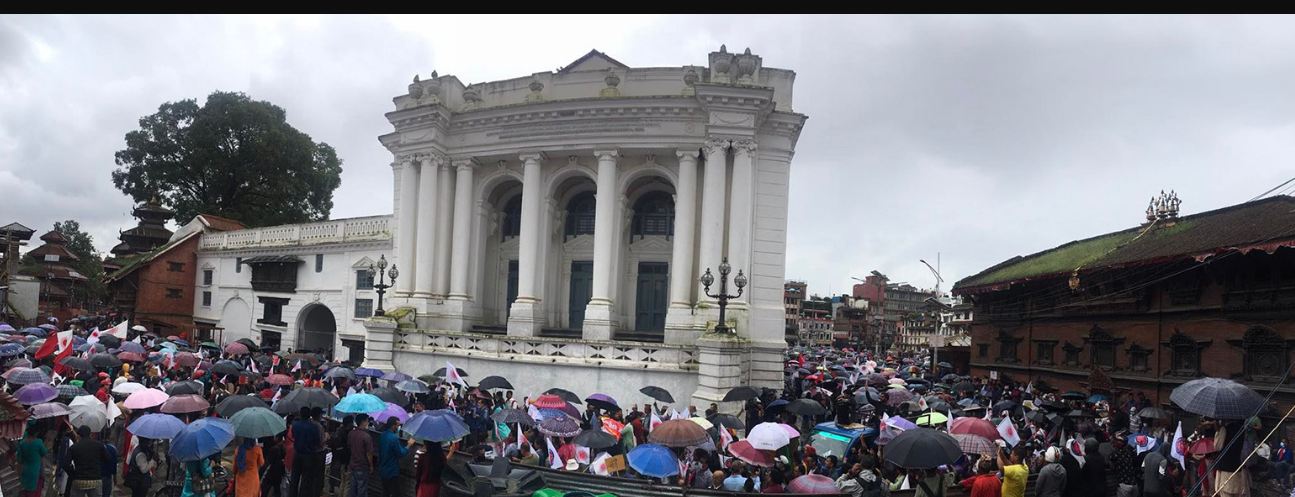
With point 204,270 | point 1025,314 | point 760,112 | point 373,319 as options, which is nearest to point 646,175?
point 760,112

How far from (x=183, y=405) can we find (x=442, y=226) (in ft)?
61.0

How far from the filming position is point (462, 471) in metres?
10.9

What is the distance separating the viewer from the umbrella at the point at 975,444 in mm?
11523

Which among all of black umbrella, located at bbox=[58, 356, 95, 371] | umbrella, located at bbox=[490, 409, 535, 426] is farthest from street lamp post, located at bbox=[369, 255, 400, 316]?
umbrella, located at bbox=[490, 409, 535, 426]

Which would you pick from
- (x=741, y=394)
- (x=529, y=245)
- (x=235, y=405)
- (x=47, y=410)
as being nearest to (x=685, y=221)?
(x=529, y=245)

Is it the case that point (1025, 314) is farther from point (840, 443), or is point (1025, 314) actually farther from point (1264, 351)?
point (840, 443)

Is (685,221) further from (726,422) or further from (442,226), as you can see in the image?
(726,422)

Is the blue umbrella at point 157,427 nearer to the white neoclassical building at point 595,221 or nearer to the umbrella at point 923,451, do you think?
the umbrella at point 923,451

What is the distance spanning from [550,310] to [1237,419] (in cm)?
2527

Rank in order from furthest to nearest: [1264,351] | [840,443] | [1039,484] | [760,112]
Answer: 1. [760,112]
2. [1264,351]
3. [840,443]
4. [1039,484]

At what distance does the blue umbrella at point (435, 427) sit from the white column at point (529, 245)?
18.0 metres

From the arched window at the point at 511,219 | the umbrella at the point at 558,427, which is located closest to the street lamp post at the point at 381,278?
the arched window at the point at 511,219

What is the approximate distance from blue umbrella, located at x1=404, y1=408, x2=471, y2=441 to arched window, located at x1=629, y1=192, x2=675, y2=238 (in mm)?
21469

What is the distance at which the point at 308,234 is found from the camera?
37719 millimetres
